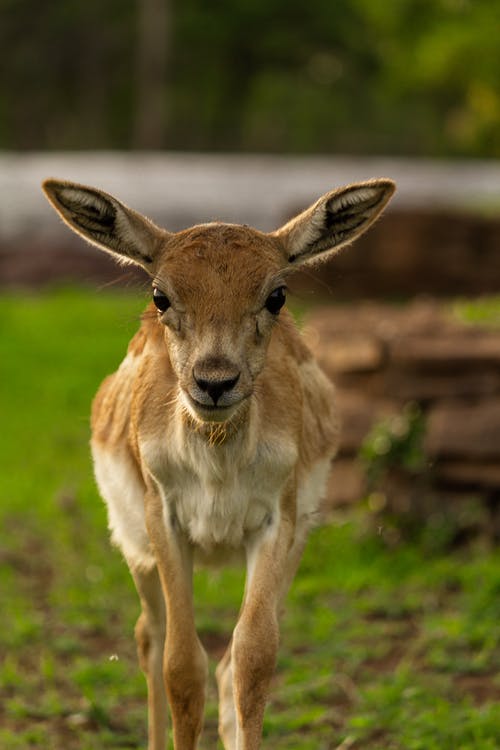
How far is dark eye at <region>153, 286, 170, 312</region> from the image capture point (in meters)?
4.89

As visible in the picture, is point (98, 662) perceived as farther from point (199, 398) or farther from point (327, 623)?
point (199, 398)

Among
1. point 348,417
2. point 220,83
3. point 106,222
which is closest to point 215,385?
point 106,222

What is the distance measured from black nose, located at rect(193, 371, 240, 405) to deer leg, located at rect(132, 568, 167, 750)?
4.73 ft

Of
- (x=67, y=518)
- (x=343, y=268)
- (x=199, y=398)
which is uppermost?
(x=343, y=268)

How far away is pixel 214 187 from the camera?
79.5 ft

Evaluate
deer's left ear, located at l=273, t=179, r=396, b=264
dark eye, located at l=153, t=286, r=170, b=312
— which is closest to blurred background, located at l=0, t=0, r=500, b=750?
deer's left ear, located at l=273, t=179, r=396, b=264

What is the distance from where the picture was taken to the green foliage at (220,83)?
43062 millimetres

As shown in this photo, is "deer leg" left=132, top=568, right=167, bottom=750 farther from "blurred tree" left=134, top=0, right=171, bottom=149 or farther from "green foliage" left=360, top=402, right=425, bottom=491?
"blurred tree" left=134, top=0, right=171, bottom=149

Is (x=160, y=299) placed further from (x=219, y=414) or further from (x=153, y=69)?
(x=153, y=69)

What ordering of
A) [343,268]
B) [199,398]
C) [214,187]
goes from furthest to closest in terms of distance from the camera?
[214,187]
[343,268]
[199,398]

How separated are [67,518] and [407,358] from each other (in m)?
2.92

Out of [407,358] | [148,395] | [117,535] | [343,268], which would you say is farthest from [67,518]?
[343,268]

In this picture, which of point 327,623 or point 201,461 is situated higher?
point 327,623

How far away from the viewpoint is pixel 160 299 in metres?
4.91
